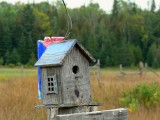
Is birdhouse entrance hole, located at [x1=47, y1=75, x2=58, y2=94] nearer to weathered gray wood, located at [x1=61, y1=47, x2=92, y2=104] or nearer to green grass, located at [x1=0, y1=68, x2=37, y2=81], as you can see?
weathered gray wood, located at [x1=61, y1=47, x2=92, y2=104]

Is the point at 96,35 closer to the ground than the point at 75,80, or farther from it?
farther from it

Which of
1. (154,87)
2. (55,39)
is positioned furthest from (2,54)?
(55,39)

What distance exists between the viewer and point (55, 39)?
4141mm

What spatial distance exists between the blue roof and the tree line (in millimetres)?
46807

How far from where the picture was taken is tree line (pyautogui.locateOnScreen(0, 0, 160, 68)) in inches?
2164

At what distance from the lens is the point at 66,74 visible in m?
3.61

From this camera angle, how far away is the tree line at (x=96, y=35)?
55.0m

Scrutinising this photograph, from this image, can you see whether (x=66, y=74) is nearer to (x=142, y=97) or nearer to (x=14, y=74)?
(x=142, y=97)

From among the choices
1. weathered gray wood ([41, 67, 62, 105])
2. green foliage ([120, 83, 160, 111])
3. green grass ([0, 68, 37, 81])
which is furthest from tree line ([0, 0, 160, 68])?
weathered gray wood ([41, 67, 62, 105])

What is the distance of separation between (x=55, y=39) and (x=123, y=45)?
56.2 metres

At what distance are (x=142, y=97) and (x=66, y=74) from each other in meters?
5.68

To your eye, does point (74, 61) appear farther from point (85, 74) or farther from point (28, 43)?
point (28, 43)

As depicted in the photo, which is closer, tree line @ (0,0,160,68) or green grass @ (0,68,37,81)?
green grass @ (0,68,37,81)

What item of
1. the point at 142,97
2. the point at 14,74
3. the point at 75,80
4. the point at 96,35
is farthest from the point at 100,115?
the point at 96,35
